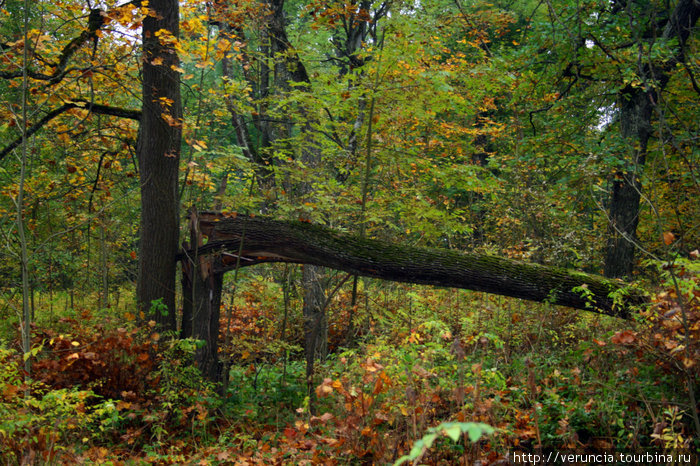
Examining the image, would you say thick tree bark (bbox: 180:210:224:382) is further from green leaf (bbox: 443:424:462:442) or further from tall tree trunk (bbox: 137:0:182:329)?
green leaf (bbox: 443:424:462:442)

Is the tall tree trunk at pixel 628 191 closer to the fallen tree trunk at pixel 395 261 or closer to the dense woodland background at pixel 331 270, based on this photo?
the dense woodland background at pixel 331 270

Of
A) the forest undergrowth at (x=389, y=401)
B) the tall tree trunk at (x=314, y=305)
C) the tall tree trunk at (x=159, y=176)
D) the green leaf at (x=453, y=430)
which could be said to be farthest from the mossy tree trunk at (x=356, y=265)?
the green leaf at (x=453, y=430)

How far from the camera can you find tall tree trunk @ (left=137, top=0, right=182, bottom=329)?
5.85 metres

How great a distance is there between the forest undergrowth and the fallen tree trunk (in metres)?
0.65

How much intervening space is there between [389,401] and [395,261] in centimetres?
202

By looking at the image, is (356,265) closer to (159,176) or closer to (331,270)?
(331,270)

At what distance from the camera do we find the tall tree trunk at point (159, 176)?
5.85 meters

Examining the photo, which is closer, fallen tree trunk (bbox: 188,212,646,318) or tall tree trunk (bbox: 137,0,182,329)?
fallen tree trunk (bbox: 188,212,646,318)

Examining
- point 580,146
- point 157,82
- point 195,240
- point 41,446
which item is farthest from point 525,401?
point 580,146

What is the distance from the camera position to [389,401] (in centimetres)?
366

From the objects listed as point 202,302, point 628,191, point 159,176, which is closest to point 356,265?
point 202,302

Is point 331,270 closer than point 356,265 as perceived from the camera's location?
No

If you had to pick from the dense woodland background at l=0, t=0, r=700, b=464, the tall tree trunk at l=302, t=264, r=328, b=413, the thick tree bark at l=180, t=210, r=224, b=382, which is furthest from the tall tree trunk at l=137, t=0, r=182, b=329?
the tall tree trunk at l=302, t=264, r=328, b=413

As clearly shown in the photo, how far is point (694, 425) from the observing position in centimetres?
317
